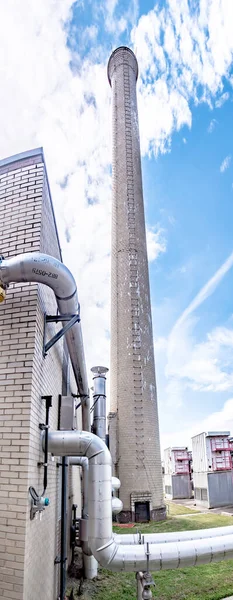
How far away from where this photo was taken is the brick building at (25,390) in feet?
12.2

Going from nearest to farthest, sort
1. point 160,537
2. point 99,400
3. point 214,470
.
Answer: point 160,537 → point 99,400 → point 214,470

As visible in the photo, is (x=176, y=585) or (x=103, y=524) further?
(x=176, y=585)

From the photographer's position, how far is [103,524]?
4.73 metres

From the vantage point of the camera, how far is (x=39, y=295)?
4746 millimetres

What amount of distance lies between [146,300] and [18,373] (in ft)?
50.4

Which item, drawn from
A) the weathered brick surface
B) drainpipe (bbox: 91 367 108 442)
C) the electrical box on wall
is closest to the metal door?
the weathered brick surface

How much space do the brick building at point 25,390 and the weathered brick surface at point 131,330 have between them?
1079cm

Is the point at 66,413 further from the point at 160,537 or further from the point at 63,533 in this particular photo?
the point at 160,537

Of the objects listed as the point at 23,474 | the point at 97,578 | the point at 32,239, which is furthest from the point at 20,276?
the point at 97,578

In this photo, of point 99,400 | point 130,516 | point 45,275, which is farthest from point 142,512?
point 45,275

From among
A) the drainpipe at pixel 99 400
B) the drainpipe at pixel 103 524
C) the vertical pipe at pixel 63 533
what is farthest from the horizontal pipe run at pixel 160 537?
the drainpipe at pixel 99 400

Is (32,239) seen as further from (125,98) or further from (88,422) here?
(125,98)

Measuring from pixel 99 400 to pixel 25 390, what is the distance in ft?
25.1

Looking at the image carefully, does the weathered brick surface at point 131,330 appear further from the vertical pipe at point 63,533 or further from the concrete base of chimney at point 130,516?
the vertical pipe at point 63,533
